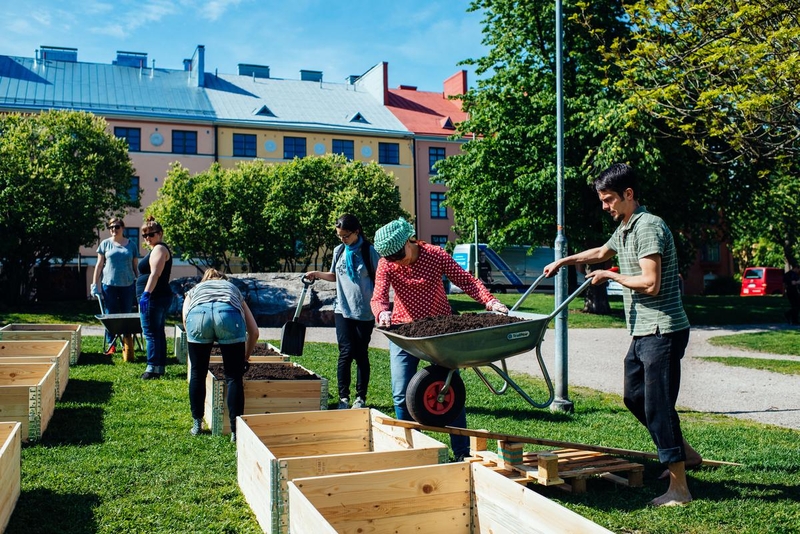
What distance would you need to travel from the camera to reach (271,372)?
25.1 feet

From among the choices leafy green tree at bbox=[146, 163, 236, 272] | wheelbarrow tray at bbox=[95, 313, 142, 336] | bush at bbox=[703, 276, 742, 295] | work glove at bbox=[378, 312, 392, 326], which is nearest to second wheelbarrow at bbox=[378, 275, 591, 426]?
work glove at bbox=[378, 312, 392, 326]

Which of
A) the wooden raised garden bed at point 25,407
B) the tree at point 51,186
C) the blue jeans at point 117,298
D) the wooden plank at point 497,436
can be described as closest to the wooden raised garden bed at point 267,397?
the wooden raised garden bed at point 25,407

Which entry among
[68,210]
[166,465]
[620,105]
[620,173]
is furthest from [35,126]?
[620,173]

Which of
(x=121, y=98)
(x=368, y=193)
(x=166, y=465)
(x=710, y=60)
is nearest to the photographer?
(x=166, y=465)

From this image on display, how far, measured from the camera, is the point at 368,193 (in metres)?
33.5

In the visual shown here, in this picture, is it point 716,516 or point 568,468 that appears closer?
point 716,516

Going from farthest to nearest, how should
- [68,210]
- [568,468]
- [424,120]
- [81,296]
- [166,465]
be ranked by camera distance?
[424,120] → [81,296] → [68,210] → [166,465] → [568,468]

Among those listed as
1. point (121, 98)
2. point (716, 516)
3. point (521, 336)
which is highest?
point (121, 98)

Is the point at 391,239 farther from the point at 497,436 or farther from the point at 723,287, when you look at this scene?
the point at 723,287

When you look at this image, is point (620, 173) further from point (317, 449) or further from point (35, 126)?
point (35, 126)

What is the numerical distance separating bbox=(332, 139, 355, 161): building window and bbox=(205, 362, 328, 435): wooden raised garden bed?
40.1 m

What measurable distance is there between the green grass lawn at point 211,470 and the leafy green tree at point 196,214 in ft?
73.8

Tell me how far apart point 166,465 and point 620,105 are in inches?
635

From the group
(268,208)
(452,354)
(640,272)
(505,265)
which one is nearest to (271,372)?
(452,354)
